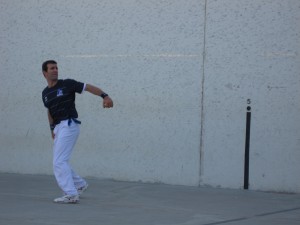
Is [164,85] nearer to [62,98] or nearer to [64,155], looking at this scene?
[62,98]

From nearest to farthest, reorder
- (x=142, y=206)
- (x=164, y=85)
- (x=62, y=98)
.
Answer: (x=142, y=206) → (x=62, y=98) → (x=164, y=85)

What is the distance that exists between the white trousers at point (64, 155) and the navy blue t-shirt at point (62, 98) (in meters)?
0.11

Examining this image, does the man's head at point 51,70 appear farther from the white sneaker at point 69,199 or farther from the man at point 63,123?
the white sneaker at point 69,199

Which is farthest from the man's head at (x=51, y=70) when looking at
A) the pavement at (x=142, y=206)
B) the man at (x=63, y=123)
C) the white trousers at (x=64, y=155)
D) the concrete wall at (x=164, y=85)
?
the concrete wall at (x=164, y=85)

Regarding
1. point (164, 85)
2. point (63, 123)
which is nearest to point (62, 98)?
point (63, 123)

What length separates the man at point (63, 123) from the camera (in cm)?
1026

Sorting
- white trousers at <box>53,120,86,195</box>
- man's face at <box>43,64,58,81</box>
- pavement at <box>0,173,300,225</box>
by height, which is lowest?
pavement at <box>0,173,300,225</box>

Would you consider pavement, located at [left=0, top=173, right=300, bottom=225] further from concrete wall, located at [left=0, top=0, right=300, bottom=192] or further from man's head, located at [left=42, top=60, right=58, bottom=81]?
man's head, located at [left=42, top=60, right=58, bottom=81]

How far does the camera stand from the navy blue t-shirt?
10352 mm

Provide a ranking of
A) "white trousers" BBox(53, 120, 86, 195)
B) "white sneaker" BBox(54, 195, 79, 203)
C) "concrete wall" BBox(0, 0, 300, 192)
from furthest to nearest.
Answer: "concrete wall" BBox(0, 0, 300, 192), "white sneaker" BBox(54, 195, 79, 203), "white trousers" BBox(53, 120, 86, 195)

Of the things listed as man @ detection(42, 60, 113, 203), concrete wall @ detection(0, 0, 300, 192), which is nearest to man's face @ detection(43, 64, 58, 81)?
man @ detection(42, 60, 113, 203)

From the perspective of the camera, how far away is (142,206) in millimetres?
10266

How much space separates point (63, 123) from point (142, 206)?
1.50 meters

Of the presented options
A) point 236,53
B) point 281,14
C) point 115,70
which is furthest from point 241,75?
point 115,70
